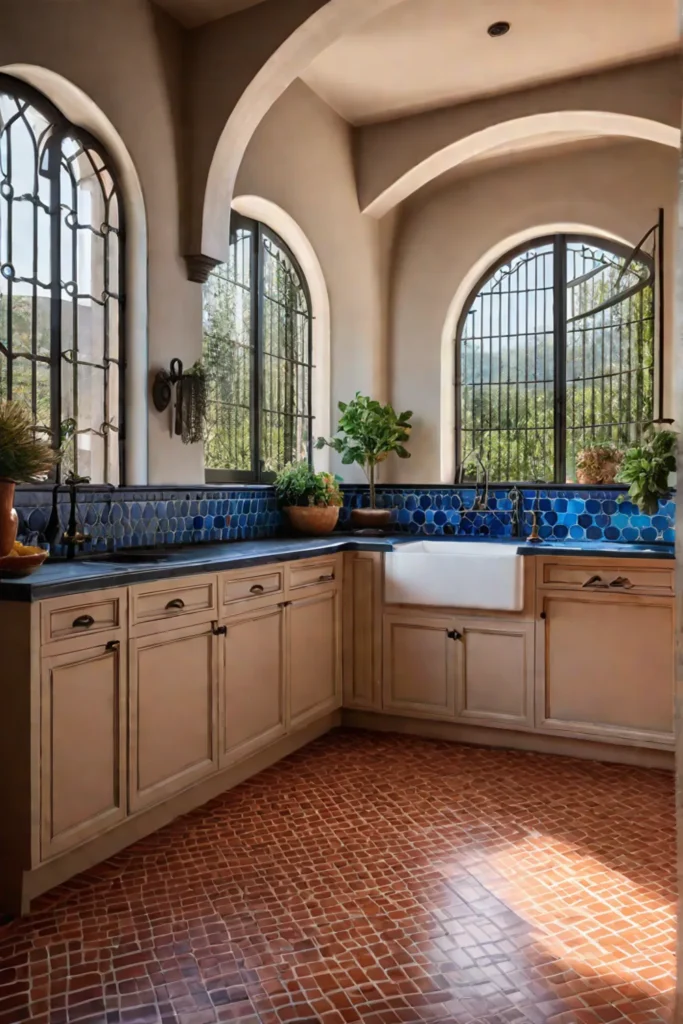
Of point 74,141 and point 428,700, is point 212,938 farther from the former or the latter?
point 74,141

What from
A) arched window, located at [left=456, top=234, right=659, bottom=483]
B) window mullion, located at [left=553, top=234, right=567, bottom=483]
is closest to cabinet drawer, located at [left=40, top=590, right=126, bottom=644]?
arched window, located at [left=456, top=234, right=659, bottom=483]

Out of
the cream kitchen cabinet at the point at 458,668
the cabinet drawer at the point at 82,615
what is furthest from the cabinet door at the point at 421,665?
the cabinet drawer at the point at 82,615

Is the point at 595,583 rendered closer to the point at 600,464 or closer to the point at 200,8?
the point at 600,464

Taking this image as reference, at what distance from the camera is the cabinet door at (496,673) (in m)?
3.39

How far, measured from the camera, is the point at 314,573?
3.45 m

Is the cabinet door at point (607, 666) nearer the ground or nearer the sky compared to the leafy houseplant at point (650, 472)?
nearer the ground

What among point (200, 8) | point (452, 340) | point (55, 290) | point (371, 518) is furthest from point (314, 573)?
point (200, 8)

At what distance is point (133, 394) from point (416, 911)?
2.22 m

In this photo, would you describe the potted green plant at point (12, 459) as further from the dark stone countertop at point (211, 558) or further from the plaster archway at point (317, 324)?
the plaster archway at point (317, 324)

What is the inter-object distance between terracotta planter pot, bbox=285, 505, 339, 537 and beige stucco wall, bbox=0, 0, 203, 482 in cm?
71

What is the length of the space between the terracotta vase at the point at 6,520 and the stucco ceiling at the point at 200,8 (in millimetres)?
2326

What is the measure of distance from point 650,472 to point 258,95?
2.42 meters

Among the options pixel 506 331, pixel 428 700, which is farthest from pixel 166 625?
pixel 506 331

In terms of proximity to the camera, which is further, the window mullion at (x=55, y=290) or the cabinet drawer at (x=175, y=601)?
the window mullion at (x=55, y=290)
